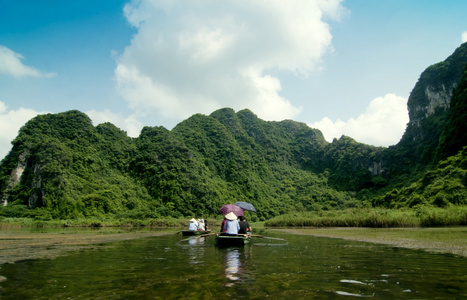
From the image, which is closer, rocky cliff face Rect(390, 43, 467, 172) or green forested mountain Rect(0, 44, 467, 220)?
green forested mountain Rect(0, 44, 467, 220)

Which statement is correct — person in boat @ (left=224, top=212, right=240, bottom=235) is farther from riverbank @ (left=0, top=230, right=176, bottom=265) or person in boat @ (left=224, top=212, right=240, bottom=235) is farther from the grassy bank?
the grassy bank

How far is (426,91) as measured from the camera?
66500 millimetres

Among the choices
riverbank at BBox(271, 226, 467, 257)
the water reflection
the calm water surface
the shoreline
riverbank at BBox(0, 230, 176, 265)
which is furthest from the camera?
riverbank at BBox(271, 226, 467, 257)

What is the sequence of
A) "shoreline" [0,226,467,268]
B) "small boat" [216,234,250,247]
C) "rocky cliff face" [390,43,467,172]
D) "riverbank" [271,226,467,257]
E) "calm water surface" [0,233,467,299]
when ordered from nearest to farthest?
"calm water surface" [0,233,467,299] < "shoreline" [0,226,467,268] < "riverbank" [271,226,467,257] < "small boat" [216,234,250,247] < "rocky cliff face" [390,43,467,172]

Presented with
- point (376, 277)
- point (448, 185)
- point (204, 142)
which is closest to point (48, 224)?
point (376, 277)

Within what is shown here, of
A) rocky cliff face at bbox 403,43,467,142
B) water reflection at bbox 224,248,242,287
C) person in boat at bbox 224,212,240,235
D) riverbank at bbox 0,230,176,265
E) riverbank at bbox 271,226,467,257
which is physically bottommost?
riverbank at bbox 0,230,176,265

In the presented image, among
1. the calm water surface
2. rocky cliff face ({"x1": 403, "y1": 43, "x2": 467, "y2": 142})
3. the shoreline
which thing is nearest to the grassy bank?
the shoreline

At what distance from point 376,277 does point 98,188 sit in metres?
56.2

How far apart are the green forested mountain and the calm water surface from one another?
2423 centimetres

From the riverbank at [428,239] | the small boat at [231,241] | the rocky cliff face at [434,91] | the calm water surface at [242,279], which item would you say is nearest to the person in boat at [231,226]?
the small boat at [231,241]

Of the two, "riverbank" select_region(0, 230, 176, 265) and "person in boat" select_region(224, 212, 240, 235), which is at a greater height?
"person in boat" select_region(224, 212, 240, 235)

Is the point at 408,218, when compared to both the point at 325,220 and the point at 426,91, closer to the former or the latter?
the point at 325,220

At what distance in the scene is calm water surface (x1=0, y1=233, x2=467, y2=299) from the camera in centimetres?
402

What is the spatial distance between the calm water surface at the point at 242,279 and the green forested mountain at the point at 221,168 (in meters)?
24.2
